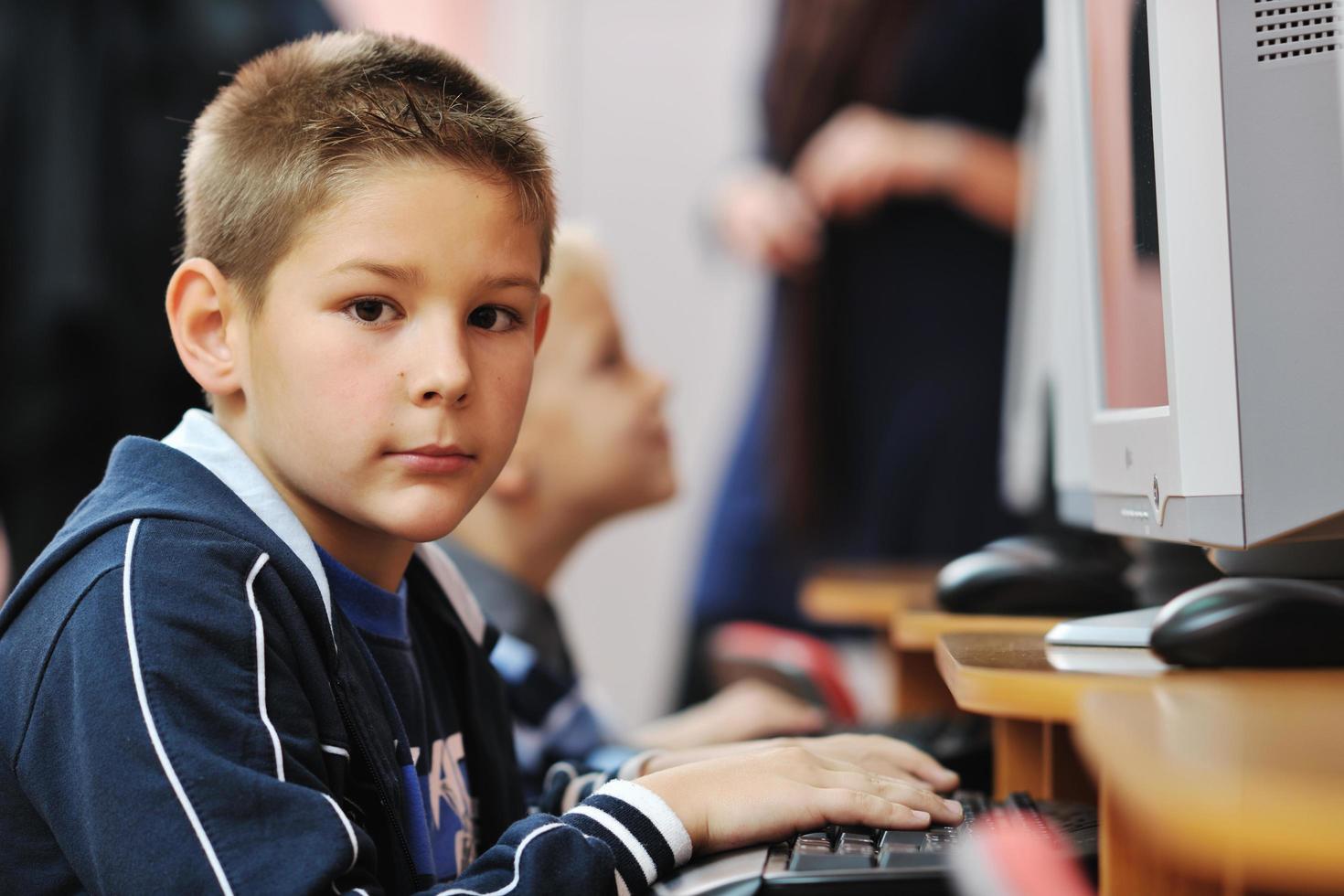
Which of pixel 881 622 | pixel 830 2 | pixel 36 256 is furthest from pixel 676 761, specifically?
pixel 830 2

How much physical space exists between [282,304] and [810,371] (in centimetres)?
203

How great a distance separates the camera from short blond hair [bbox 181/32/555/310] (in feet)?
2.55

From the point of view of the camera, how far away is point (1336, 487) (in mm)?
729

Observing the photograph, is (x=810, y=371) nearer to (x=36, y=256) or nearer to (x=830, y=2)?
(x=830, y=2)

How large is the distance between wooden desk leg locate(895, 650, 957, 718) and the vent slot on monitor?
2.83 ft

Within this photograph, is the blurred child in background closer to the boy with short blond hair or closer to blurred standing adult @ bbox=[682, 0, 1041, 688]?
the boy with short blond hair

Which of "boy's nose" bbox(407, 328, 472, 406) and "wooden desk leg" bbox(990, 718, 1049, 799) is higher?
"boy's nose" bbox(407, 328, 472, 406)

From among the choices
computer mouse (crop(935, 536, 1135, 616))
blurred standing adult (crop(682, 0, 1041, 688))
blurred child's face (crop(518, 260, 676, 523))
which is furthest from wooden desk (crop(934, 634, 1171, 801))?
blurred standing adult (crop(682, 0, 1041, 688))

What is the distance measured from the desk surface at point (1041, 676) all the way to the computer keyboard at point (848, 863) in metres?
0.07

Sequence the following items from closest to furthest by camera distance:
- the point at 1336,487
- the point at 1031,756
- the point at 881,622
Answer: the point at 1336,487, the point at 1031,756, the point at 881,622

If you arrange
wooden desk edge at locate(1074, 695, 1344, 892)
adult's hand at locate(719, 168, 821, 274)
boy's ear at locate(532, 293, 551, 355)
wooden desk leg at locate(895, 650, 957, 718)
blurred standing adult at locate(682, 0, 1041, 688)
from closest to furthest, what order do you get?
wooden desk edge at locate(1074, 695, 1344, 892) → boy's ear at locate(532, 293, 551, 355) → wooden desk leg at locate(895, 650, 957, 718) → blurred standing adult at locate(682, 0, 1041, 688) → adult's hand at locate(719, 168, 821, 274)

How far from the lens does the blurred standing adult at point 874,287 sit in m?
2.51

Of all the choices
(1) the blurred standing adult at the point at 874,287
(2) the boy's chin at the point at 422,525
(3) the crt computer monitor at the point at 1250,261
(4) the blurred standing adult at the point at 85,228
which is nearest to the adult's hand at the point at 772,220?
(1) the blurred standing adult at the point at 874,287

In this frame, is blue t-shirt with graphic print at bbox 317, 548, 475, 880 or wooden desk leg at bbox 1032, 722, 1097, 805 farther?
wooden desk leg at bbox 1032, 722, 1097, 805
